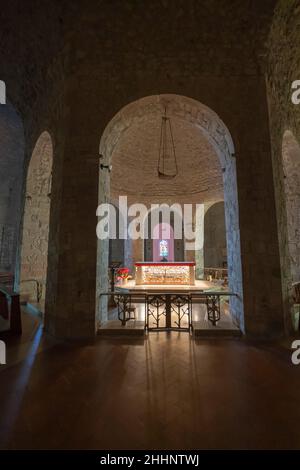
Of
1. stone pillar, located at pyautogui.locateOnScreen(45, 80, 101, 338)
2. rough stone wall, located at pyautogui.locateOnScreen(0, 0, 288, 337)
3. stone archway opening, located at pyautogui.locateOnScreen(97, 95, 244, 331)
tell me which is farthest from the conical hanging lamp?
stone pillar, located at pyautogui.locateOnScreen(45, 80, 101, 338)

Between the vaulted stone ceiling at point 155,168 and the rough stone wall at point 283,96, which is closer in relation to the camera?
the rough stone wall at point 283,96

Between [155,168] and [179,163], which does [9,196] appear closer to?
[155,168]

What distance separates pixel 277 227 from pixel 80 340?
16.7ft

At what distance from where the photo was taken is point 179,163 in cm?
1270

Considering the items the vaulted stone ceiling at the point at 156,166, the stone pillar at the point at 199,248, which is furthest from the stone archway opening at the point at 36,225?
the stone pillar at the point at 199,248

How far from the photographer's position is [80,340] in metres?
4.67

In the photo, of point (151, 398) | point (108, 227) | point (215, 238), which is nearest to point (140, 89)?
point (108, 227)

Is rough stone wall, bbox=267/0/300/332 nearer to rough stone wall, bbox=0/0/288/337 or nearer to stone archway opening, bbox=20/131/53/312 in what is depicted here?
rough stone wall, bbox=0/0/288/337

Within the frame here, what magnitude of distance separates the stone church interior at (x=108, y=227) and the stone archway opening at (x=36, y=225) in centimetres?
5

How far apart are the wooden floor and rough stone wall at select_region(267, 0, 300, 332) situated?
2047 mm

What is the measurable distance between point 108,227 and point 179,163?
865cm

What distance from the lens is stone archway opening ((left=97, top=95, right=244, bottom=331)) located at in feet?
17.7

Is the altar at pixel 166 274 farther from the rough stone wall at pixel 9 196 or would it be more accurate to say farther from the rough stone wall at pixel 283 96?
the rough stone wall at pixel 9 196

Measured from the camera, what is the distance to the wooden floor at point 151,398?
6.72 ft
